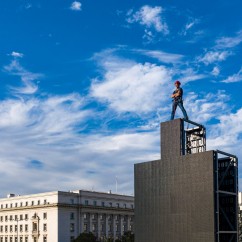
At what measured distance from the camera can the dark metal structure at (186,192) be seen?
7481cm

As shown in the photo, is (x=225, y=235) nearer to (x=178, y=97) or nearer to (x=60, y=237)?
(x=178, y=97)

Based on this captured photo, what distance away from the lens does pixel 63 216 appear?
5871 inches

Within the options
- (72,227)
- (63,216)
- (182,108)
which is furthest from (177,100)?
(72,227)

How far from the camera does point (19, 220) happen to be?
161250 mm

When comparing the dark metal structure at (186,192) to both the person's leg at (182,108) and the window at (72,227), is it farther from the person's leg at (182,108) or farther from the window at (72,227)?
the window at (72,227)

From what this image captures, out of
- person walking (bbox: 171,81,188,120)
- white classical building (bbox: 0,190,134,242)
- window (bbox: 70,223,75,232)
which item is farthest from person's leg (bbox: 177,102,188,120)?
window (bbox: 70,223,75,232)

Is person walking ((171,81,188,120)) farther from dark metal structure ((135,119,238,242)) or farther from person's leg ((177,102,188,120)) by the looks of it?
dark metal structure ((135,119,238,242))

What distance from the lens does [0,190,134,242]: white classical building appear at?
488ft

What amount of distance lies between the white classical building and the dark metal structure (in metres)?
68.4

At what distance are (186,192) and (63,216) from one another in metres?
78.5

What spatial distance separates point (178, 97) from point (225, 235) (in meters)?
23.4

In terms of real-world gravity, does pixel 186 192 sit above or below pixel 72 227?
above

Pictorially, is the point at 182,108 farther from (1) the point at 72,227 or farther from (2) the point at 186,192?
(1) the point at 72,227

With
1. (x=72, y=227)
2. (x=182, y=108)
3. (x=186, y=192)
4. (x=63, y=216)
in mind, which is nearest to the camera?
(x=186, y=192)
